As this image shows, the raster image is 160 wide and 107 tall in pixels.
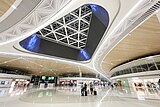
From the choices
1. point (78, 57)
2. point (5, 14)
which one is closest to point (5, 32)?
point (5, 14)

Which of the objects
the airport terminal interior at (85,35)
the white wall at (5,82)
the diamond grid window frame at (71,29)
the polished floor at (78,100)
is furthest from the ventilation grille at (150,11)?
the white wall at (5,82)

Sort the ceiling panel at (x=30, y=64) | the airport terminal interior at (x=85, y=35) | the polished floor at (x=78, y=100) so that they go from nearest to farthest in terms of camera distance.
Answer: the airport terminal interior at (x=85, y=35)
the polished floor at (x=78, y=100)
the ceiling panel at (x=30, y=64)

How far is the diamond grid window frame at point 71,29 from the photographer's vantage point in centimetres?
1213

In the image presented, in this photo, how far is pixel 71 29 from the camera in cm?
1561

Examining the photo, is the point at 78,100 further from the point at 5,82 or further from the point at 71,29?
the point at 5,82

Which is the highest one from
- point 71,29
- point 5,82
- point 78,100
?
point 71,29

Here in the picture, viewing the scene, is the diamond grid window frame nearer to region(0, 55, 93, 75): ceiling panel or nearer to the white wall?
region(0, 55, 93, 75): ceiling panel

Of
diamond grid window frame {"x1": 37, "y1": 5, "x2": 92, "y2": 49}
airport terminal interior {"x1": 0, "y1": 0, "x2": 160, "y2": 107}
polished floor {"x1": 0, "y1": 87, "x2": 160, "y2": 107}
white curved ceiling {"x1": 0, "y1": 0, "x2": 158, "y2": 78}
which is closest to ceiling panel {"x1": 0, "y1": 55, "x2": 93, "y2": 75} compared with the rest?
airport terminal interior {"x1": 0, "y1": 0, "x2": 160, "y2": 107}

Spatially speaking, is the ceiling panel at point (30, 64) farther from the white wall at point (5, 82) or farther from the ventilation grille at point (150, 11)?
the ventilation grille at point (150, 11)

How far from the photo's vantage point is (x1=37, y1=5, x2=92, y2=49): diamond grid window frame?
12.1m

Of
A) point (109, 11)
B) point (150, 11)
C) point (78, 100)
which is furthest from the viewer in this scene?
point (78, 100)

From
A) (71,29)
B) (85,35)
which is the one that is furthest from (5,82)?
(85,35)

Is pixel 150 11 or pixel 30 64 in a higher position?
pixel 30 64

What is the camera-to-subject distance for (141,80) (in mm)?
14320
